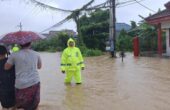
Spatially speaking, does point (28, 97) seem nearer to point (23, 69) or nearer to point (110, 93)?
point (23, 69)

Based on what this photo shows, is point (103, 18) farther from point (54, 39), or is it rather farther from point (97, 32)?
point (54, 39)

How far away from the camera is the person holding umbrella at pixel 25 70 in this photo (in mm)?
7980

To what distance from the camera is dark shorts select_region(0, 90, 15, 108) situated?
26.5 ft

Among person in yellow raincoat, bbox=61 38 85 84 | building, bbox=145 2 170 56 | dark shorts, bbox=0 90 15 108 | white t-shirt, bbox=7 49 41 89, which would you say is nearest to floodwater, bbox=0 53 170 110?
person in yellow raincoat, bbox=61 38 85 84

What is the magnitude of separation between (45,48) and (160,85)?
2132 inches

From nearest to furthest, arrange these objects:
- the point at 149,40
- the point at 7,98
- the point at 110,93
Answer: the point at 7,98, the point at 110,93, the point at 149,40

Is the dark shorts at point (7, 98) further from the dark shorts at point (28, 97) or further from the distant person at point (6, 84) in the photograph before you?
the dark shorts at point (28, 97)

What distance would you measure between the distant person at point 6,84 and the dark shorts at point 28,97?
0.15 meters

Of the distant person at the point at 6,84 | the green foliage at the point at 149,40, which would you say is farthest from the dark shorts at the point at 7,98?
the green foliage at the point at 149,40

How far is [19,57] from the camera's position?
8.00 meters

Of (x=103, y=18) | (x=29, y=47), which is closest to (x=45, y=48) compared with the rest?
(x=103, y=18)

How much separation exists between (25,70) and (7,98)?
1.98 ft

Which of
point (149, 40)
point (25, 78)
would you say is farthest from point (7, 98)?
point (149, 40)

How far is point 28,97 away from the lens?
805 cm
